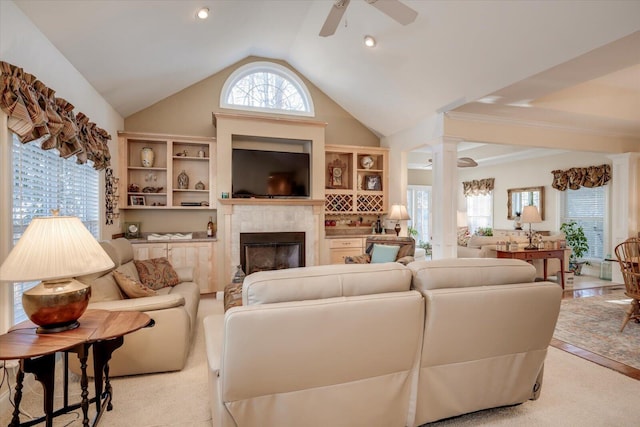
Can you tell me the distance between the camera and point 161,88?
16.0 feet

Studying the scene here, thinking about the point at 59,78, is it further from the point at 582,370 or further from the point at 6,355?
the point at 582,370

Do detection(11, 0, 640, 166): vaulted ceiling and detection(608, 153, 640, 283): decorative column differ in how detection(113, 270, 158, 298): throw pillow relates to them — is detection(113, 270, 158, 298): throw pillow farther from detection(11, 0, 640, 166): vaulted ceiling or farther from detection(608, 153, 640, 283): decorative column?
detection(608, 153, 640, 283): decorative column

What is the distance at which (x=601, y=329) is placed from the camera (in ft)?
11.7

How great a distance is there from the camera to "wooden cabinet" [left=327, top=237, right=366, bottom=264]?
5.79m

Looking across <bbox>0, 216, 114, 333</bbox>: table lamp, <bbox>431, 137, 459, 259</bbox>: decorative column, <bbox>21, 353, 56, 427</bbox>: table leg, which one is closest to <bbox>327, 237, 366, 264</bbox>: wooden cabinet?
<bbox>431, 137, 459, 259</bbox>: decorative column

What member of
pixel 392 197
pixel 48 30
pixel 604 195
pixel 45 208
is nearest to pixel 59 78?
pixel 48 30

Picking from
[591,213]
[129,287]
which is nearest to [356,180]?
[129,287]

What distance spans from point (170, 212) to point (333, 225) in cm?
286

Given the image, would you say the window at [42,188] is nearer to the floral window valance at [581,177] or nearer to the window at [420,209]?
the window at [420,209]

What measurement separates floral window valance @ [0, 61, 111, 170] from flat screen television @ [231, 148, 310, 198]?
2.27m

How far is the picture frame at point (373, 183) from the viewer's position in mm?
6441

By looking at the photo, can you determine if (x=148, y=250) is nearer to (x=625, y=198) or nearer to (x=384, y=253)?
(x=384, y=253)

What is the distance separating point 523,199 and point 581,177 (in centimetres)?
140

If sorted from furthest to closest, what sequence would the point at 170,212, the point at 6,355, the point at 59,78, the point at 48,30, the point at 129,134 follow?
1. the point at 170,212
2. the point at 129,134
3. the point at 59,78
4. the point at 48,30
5. the point at 6,355
